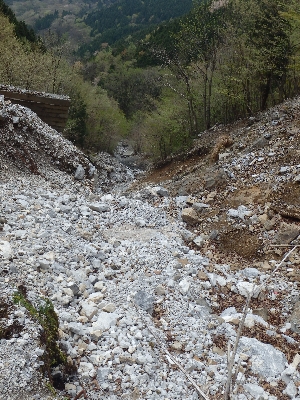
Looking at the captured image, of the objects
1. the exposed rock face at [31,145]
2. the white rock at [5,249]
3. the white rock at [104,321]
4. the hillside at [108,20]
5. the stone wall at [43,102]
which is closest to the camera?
the white rock at [104,321]

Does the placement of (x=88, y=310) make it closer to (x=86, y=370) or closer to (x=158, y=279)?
(x=86, y=370)

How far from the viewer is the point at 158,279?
589cm

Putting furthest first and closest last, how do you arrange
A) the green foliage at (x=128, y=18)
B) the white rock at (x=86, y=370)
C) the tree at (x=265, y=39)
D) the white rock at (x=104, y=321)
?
the green foliage at (x=128, y=18), the tree at (x=265, y=39), the white rock at (x=104, y=321), the white rock at (x=86, y=370)

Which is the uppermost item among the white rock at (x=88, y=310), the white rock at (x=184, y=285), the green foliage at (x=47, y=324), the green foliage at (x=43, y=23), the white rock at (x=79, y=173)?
the green foliage at (x=43, y=23)

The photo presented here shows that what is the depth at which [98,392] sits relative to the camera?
12.9 ft

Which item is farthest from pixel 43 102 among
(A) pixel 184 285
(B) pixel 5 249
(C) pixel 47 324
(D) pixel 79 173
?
(C) pixel 47 324

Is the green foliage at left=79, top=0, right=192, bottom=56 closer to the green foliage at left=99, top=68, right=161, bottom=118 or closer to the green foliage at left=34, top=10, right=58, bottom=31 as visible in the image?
the green foliage at left=34, top=10, right=58, bottom=31

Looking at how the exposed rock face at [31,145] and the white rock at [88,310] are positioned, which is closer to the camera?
the white rock at [88,310]

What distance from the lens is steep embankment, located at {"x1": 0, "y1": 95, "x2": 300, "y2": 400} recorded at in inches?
162

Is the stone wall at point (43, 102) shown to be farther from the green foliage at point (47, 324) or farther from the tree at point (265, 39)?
the green foliage at point (47, 324)

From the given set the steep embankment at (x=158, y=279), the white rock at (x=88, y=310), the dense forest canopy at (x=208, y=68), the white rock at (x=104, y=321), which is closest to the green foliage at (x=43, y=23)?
the dense forest canopy at (x=208, y=68)

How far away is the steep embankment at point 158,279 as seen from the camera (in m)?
4.12

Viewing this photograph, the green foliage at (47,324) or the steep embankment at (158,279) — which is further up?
the green foliage at (47,324)

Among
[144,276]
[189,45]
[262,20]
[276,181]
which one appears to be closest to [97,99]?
[189,45]
